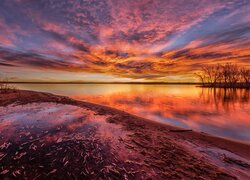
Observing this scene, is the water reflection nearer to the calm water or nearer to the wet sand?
the calm water

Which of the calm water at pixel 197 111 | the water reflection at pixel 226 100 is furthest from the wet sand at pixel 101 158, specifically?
the water reflection at pixel 226 100

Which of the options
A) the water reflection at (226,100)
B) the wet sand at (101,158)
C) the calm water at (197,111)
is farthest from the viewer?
the water reflection at (226,100)

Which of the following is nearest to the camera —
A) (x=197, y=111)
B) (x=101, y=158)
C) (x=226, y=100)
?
(x=101, y=158)

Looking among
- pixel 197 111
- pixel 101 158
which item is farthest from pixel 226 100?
pixel 101 158

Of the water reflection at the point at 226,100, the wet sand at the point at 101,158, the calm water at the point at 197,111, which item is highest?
the wet sand at the point at 101,158

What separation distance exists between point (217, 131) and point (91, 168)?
427 inches

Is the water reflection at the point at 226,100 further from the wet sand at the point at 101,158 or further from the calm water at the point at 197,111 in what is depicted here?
the wet sand at the point at 101,158

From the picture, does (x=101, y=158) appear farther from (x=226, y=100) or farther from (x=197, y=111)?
(x=226, y=100)

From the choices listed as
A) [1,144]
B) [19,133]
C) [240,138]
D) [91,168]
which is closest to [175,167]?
[91,168]

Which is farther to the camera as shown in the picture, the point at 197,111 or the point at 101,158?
the point at 197,111

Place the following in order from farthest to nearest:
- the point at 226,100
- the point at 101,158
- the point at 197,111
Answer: the point at 226,100 < the point at 197,111 < the point at 101,158

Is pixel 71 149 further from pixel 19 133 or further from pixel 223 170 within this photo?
pixel 223 170

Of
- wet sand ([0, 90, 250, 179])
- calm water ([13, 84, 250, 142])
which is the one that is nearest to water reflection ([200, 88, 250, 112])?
calm water ([13, 84, 250, 142])

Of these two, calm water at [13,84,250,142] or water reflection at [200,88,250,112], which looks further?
water reflection at [200,88,250,112]
